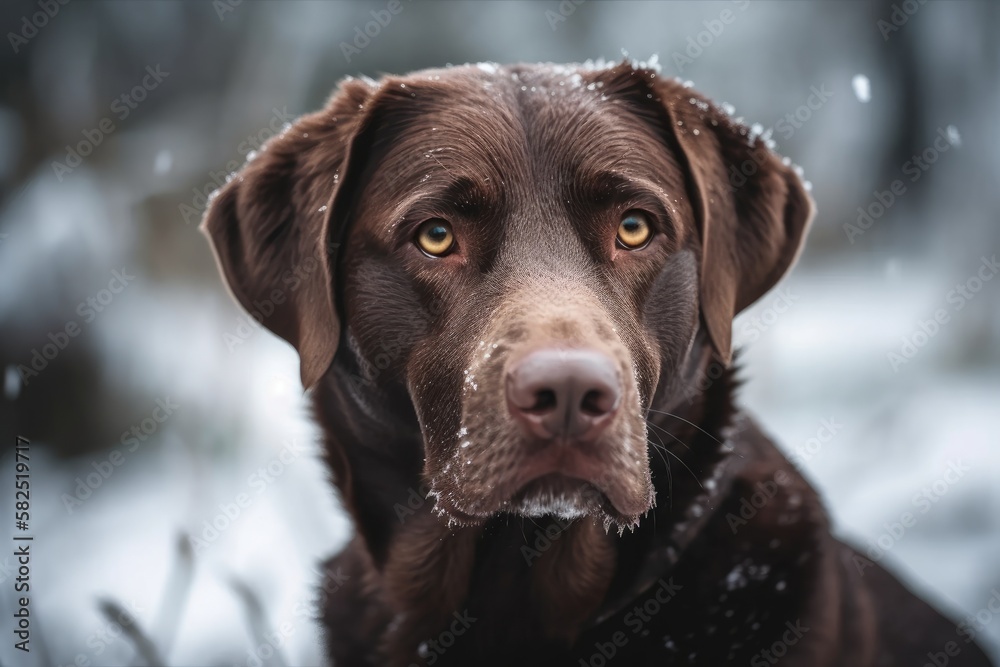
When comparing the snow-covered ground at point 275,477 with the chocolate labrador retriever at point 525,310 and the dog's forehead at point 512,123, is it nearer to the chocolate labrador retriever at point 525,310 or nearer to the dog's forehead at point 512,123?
the chocolate labrador retriever at point 525,310

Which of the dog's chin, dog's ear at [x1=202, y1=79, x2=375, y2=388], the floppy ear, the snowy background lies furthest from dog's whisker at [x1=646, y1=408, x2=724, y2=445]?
the snowy background

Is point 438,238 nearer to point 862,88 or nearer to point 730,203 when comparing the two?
point 730,203

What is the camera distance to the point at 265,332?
608 centimetres

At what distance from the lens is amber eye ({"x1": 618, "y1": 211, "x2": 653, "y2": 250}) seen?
227 centimetres

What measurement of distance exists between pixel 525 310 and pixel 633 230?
477 mm

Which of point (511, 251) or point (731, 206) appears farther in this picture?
point (731, 206)

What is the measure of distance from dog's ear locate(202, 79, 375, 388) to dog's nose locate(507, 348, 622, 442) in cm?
79

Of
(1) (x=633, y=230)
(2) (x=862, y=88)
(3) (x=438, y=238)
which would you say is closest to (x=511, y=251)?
(3) (x=438, y=238)

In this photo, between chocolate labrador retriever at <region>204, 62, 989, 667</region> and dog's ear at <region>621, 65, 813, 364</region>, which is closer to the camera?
chocolate labrador retriever at <region>204, 62, 989, 667</region>

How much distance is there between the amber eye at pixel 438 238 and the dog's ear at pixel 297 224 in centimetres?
30

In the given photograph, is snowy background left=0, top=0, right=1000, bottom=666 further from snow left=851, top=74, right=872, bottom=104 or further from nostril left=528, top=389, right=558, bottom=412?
nostril left=528, top=389, right=558, bottom=412

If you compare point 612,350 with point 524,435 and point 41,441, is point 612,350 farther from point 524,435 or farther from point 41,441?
point 41,441

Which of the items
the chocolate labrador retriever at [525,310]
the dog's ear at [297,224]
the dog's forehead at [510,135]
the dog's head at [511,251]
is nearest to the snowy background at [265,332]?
the chocolate labrador retriever at [525,310]

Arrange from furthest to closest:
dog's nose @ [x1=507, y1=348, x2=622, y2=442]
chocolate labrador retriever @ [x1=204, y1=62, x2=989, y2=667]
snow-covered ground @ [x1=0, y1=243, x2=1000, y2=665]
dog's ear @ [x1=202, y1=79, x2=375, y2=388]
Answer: snow-covered ground @ [x1=0, y1=243, x2=1000, y2=665], dog's ear @ [x1=202, y1=79, x2=375, y2=388], chocolate labrador retriever @ [x1=204, y1=62, x2=989, y2=667], dog's nose @ [x1=507, y1=348, x2=622, y2=442]
